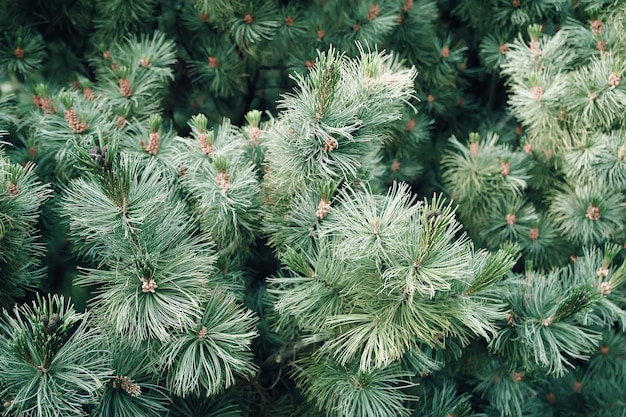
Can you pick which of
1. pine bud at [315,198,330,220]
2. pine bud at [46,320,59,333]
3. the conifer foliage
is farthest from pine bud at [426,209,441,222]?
pine bud at [46,320,59,333]

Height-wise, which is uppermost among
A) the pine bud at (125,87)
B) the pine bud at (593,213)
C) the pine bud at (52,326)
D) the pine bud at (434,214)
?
the pine bud at (434,214)

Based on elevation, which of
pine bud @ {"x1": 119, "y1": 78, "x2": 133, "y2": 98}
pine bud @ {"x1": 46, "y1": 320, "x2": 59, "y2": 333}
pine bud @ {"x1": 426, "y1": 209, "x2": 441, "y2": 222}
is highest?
pine bud @ {"x1": 426, "y1": 209, "x2": 441, "y2": 222}

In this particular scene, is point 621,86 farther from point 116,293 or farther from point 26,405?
point 26,405

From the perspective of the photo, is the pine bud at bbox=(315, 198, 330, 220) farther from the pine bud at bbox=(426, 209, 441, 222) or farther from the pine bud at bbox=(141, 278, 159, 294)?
the pine bud at bbox=(141, 278, 159, 294)

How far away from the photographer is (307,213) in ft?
3.49

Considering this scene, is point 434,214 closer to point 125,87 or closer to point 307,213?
point 307,213

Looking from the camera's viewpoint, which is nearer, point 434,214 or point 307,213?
point 434,214

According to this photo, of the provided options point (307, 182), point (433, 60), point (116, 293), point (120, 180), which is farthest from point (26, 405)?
Result: point (433, 60)

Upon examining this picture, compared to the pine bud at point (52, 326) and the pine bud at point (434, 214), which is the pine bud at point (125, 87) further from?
the pine bud at point (434, 214)

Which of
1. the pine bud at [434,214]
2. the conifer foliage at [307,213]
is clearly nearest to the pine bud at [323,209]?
the conifer foliage at [307,213]

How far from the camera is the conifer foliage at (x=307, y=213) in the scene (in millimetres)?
928

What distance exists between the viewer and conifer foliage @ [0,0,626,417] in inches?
36.5

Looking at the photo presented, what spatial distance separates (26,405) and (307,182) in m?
0.54

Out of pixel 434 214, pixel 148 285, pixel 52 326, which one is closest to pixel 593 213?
pixel 434 214
